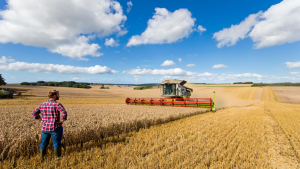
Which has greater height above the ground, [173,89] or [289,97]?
[173,89]

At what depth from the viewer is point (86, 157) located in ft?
13.2

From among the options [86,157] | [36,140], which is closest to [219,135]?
[86,157]

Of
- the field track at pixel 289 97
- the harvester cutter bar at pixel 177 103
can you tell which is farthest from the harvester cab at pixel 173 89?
the field track at pixel 289 97

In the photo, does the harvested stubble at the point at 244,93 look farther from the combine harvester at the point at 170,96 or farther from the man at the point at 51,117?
the man at the point at 51,117

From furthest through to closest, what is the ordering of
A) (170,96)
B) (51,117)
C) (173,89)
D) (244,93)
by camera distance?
(244,93) → (173,89) → (170,96) → (51,117)

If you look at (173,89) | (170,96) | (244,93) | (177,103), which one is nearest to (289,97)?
(244,93)

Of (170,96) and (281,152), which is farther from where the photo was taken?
(170,96)

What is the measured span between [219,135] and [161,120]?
11.2ft

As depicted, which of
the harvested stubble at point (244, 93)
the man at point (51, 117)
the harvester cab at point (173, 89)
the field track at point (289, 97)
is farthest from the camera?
the harvested stubble at point (244, 93)

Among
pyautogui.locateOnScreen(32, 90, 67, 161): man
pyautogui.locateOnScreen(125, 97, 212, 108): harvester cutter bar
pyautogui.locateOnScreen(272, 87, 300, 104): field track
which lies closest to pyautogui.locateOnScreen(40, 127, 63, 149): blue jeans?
pyautogui.locateOnScreen(32, 90, 67, 161): man

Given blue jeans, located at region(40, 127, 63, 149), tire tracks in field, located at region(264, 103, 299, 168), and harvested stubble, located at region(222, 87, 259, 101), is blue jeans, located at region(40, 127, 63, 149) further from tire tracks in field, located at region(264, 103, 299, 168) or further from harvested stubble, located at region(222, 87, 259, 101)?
harvested stubble, located at region(222, 87, 259, 101)

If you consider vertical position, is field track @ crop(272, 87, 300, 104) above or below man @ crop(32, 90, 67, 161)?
below

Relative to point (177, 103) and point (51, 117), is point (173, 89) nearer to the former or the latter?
point (177, 103)

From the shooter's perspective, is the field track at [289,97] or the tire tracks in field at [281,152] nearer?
the tire tracks in field at [281,152]
